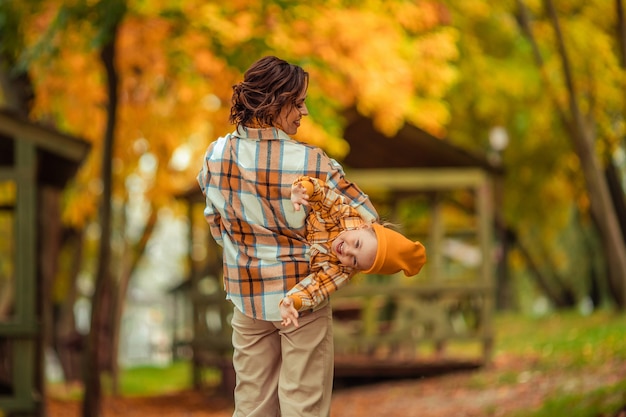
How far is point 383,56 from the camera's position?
49.6 feet

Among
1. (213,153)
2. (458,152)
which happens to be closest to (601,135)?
(458,152)

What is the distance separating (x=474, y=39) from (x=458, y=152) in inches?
255

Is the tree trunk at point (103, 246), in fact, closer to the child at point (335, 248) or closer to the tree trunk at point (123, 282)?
the child at point (335, 248)

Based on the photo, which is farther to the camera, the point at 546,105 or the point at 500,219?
the point at 500,219

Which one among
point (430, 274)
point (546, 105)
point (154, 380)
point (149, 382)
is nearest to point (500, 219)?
point (546, 105)

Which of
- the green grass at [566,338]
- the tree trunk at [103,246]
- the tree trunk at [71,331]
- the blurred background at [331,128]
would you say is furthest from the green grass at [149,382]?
the tree trunk at [103,246]

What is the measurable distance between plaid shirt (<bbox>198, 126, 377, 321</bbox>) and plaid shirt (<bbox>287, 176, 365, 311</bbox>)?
0.13 ft

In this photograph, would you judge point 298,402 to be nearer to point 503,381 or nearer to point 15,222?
point 15,222

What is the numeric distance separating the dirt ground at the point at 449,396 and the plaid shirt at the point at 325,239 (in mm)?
4255

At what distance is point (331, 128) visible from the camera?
37.1ft

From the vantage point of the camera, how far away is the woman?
439cm

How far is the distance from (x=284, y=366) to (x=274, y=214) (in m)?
0.58

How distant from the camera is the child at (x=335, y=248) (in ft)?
13.9

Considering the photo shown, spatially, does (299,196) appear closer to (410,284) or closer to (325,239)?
(325,239)
